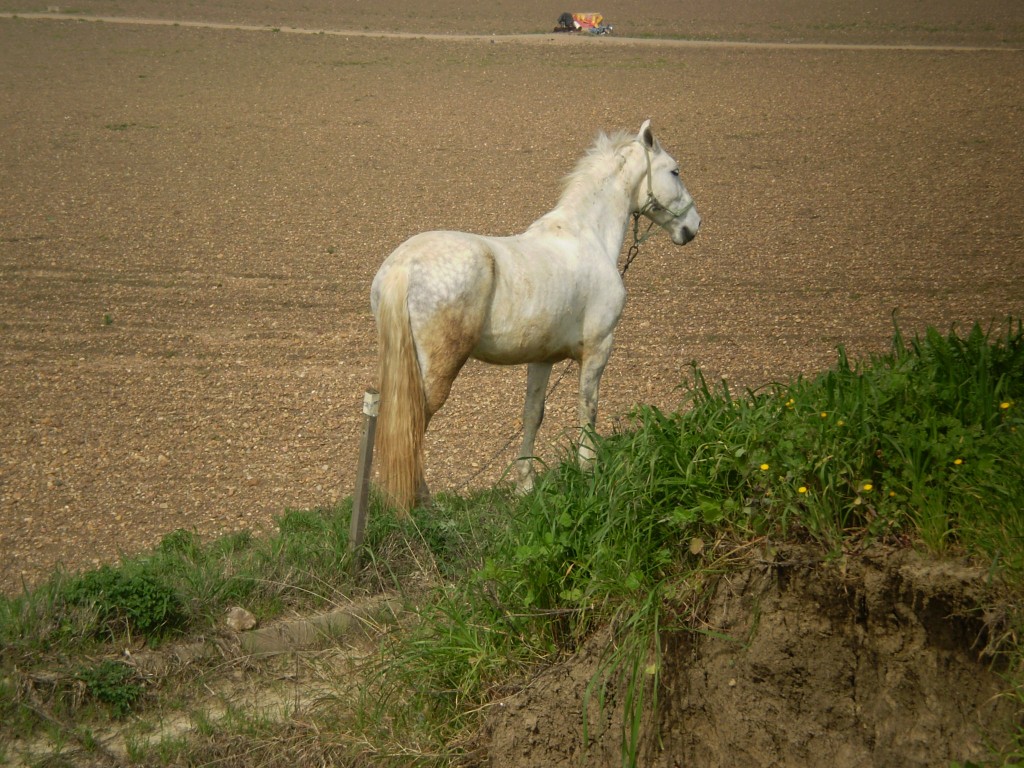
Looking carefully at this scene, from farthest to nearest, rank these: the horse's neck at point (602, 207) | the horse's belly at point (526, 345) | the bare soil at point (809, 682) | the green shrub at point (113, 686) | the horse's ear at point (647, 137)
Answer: the horse's ear at point (647, 137) → the horse's neck at point (602, 207) → the horse's belly at point (526, 345) → the green shrub at point (113, 686) → the bare soil at point (809, 682)

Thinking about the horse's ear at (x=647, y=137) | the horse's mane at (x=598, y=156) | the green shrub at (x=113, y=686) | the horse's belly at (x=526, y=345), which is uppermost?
the horse's ear at (x=647, y=137)

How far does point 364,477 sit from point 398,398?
1.54 feet

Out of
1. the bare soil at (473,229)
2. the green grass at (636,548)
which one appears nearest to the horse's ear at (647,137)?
the bare soil at (473,229)

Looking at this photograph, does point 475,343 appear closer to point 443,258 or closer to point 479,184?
point 443,258

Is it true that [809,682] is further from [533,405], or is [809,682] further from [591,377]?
[533,405]

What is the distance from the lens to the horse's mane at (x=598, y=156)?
256 inches

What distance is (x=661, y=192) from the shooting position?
662cm

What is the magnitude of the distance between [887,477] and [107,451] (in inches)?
212

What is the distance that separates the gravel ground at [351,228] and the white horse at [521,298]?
1.75ft

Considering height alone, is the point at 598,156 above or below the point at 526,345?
above

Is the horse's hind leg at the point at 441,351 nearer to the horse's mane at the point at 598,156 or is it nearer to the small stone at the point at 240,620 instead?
the small stone at the point at 240,620

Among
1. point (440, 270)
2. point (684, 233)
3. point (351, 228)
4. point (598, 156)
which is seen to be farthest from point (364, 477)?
point (351, 228)

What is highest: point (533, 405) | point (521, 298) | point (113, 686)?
point (521, 298)

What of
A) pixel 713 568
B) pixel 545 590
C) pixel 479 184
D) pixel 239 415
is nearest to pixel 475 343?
pixel 545 590
